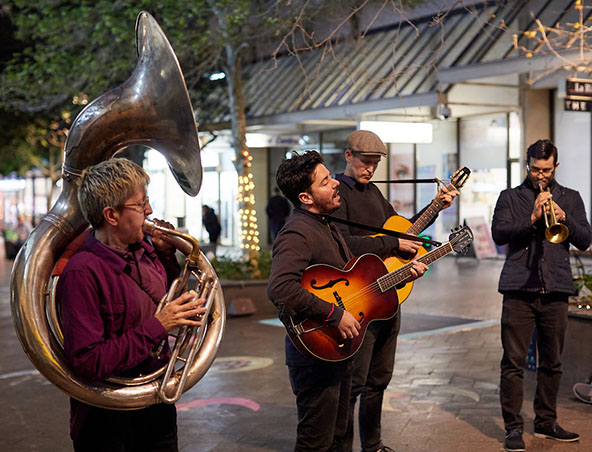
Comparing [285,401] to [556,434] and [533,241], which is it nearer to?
[556,434]

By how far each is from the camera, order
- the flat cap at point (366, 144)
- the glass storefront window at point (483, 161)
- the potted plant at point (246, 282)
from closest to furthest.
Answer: the flat cap at point (366, 144) < the potted plant at point (246, 282) < the glass storefront window at point (483, 161)

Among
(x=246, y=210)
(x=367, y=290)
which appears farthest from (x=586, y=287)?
(x=246, y=210)

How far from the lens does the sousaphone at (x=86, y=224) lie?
3.03 metres

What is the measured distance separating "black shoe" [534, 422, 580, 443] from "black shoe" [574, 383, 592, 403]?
93cm

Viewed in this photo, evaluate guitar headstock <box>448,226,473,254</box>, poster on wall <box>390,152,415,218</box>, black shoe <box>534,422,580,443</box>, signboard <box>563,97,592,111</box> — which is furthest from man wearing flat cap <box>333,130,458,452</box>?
poster on wall <box>390,152,415,218</box>

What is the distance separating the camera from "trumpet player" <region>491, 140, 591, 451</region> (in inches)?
205

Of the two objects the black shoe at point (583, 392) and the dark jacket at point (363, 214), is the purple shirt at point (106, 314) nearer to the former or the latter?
the dark jacket at point (363, 214)

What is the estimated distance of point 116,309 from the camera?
9.95 ft

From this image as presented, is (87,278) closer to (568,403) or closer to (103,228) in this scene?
(103,228)

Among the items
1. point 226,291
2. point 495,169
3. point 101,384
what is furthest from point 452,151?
point 101,384

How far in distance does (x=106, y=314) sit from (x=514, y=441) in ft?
10.4

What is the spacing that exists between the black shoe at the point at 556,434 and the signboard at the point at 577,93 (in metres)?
6.14

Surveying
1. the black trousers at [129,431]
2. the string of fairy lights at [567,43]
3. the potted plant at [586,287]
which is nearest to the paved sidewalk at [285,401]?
the potted plant at [586,287]

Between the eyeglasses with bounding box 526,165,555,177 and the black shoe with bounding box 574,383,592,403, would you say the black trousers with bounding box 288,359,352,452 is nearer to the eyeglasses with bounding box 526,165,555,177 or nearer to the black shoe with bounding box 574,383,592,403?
the eyeglasses with bounding box 526,165,555,177
